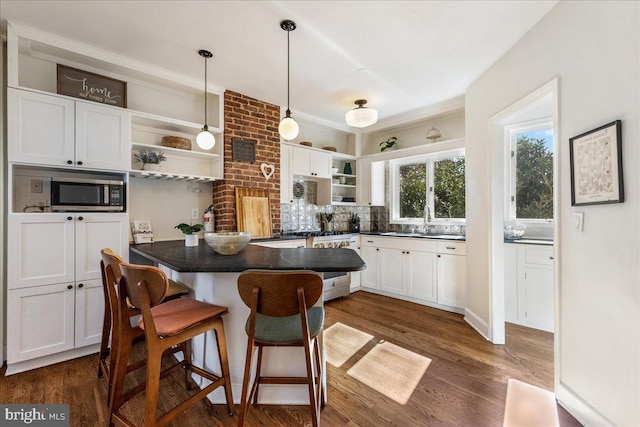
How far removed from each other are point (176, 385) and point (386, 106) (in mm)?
3858

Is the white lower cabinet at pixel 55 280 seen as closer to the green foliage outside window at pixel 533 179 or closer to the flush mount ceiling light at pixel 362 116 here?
the flush mount ceiling light at pixel 362 116

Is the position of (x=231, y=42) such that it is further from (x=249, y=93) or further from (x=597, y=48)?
(x=597, y=48)

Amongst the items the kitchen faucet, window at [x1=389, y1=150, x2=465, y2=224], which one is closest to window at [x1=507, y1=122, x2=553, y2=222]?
window at [x1=389, y1=150, x2=465, y2=224]

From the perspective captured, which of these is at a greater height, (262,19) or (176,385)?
(262,19)

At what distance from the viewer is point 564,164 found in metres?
1.79

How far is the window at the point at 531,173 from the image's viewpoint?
3119 millimetres

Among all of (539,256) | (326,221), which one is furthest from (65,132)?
(539,256)

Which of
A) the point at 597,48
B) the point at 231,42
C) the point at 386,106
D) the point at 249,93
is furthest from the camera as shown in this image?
the point at 386,106

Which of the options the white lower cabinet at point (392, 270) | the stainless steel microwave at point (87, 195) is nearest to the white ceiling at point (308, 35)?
the stainless steel microwave at point (87, 195)

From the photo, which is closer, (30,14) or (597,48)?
(597,48)

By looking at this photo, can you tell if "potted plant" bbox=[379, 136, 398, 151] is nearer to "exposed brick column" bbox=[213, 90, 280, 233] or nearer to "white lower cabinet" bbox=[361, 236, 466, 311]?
"white lower cabinet" bbox=[361, 236, 466, 311]

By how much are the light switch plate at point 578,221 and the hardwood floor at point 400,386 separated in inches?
45.0

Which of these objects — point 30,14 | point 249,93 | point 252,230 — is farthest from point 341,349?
point 30,14

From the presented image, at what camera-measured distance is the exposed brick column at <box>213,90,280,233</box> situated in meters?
3.33
